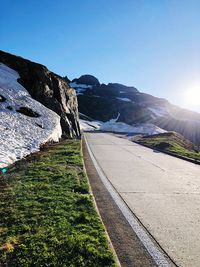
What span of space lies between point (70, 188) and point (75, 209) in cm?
190

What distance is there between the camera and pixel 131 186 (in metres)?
9.59

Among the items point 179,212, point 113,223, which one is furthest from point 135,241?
point 179,212

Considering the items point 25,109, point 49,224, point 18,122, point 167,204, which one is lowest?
point 49,224

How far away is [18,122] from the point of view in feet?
63.7

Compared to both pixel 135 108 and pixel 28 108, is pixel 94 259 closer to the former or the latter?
pixel 28 108

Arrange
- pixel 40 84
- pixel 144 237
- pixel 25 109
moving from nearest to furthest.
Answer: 1. pixel 144 237
2. pixel 25 109
3. pixel 40 84

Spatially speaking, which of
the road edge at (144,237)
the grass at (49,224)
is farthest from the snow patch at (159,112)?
the road edge at (144,237)

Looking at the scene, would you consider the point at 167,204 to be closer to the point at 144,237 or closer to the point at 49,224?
the point at 144,237

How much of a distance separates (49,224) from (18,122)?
14867 millimetres

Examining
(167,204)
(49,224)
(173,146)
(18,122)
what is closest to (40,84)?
(18,122)

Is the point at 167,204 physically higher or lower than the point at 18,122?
lower

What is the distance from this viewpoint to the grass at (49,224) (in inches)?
165

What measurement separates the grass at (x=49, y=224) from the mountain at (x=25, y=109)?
320 centimetres

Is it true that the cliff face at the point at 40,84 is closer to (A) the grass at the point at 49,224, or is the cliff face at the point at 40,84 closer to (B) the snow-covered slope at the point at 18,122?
(B) the snow-covered slope at the point at 18,122
